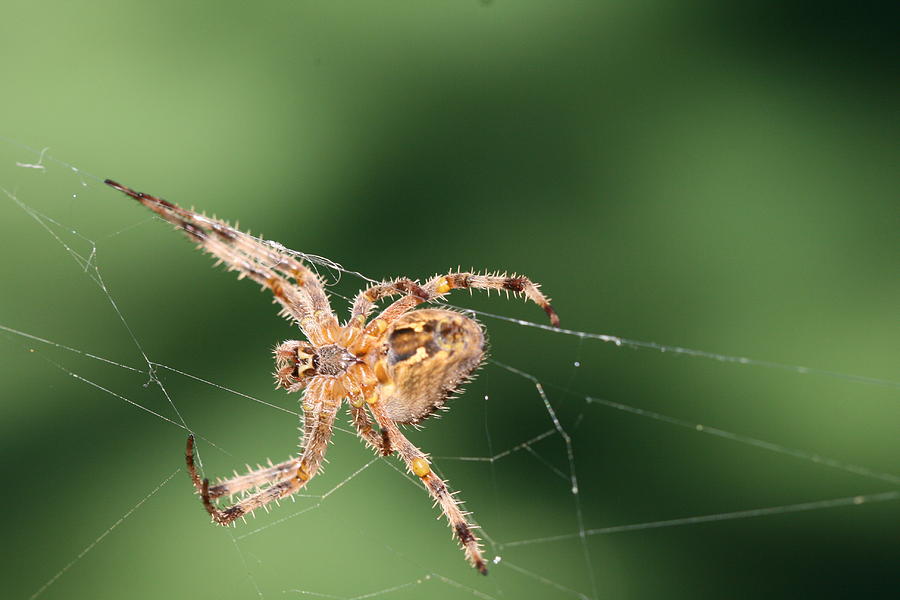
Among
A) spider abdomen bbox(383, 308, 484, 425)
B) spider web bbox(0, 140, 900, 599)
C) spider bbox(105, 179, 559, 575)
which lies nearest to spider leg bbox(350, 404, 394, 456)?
spider bbox(105, 179, 559, 575)

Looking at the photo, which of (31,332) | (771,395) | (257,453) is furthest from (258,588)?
(771,395)

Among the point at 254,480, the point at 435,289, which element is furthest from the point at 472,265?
the point at 254,480

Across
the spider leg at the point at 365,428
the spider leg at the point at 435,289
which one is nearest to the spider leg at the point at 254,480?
the spider leg at the point at 365,428

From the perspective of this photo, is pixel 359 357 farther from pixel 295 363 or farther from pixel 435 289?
pixel 435 289

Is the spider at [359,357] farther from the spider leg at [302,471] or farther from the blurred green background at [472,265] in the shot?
the blurred green background at [472,265]

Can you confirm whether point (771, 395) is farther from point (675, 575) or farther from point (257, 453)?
point (257, 453)

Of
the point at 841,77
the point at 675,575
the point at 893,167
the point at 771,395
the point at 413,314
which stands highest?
the point at 841,77
